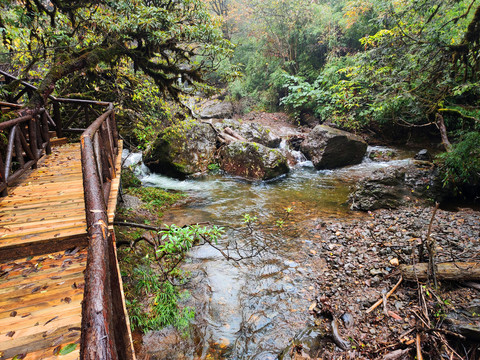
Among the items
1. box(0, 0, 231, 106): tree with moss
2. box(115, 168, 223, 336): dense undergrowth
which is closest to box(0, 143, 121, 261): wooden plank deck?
box(115, 168, 223, 336): dense undergrowth

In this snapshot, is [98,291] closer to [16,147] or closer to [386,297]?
[386,297]

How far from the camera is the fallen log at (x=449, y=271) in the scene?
317 centimetres

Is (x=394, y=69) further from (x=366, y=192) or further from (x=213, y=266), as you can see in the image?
(x=213, y=266)

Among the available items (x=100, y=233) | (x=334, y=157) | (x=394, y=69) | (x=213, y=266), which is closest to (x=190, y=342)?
(x=213, y=266)

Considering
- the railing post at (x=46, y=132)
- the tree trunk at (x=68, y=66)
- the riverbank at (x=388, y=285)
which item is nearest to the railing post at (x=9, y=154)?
the tree trunk at (x=68, y=66)

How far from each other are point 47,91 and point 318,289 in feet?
24.3

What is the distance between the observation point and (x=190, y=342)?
320cm

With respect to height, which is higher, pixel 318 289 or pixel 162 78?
pixel 162 78

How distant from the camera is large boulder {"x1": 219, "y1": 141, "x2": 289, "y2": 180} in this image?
10148 mm

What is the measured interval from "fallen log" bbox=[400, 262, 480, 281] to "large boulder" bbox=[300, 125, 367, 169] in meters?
8.33

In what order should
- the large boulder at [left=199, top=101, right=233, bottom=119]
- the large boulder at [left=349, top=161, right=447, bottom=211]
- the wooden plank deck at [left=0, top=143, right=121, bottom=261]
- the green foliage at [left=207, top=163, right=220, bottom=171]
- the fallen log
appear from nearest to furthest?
the wooden plank deck at [left=0, top=143, right=121, bottom=261], the fallen log, the large boulder at [left=349, top=161, right=447, bottom=211], the green foliage at [left=207, top=163, right=220, bottom=171], the large boulder at [left=199, top=101, right=233, bottom=119]

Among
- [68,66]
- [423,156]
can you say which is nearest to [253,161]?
[68,66]

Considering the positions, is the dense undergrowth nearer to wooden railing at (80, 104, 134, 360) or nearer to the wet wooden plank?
the wet wooden plank

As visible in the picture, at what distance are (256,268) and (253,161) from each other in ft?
20.3
